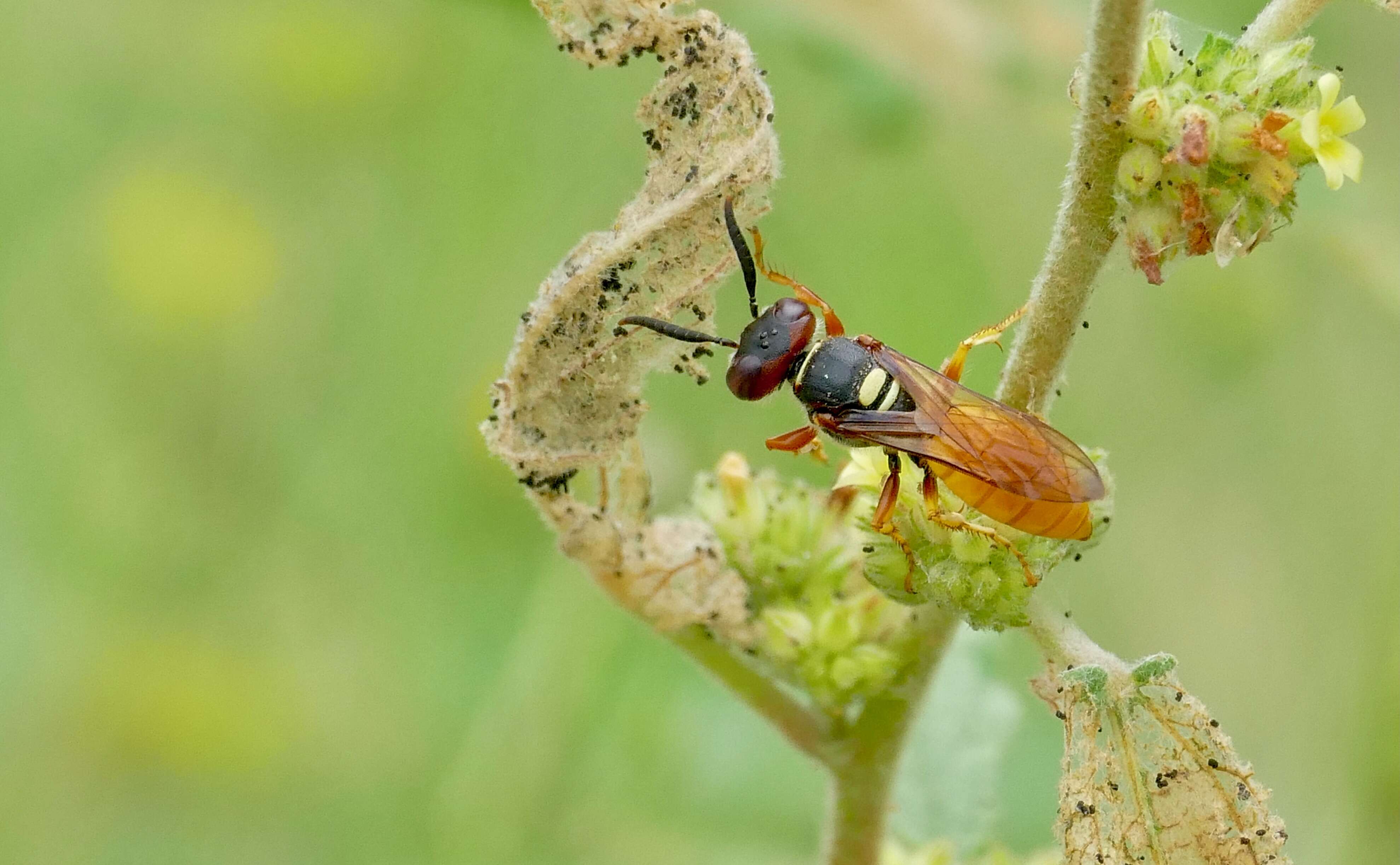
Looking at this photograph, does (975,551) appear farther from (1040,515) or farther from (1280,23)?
(1280,23)

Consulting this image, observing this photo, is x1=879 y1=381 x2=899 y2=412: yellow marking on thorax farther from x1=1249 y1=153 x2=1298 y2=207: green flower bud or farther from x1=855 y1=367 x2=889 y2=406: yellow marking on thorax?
x1=1249 y1=153 x2=1298 y2=207: green flower bud

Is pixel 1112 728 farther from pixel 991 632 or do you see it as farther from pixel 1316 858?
pixel 1316 858

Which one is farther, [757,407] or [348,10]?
[348,10]

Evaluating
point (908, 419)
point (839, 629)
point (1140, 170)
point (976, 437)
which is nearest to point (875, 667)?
point (839, 629)

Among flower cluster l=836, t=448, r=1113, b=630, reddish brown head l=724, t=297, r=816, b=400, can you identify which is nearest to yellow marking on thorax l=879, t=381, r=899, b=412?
reddish brown head l=724, t=297, r=816, b=400

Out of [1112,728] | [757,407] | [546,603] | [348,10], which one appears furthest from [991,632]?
[348,10]
